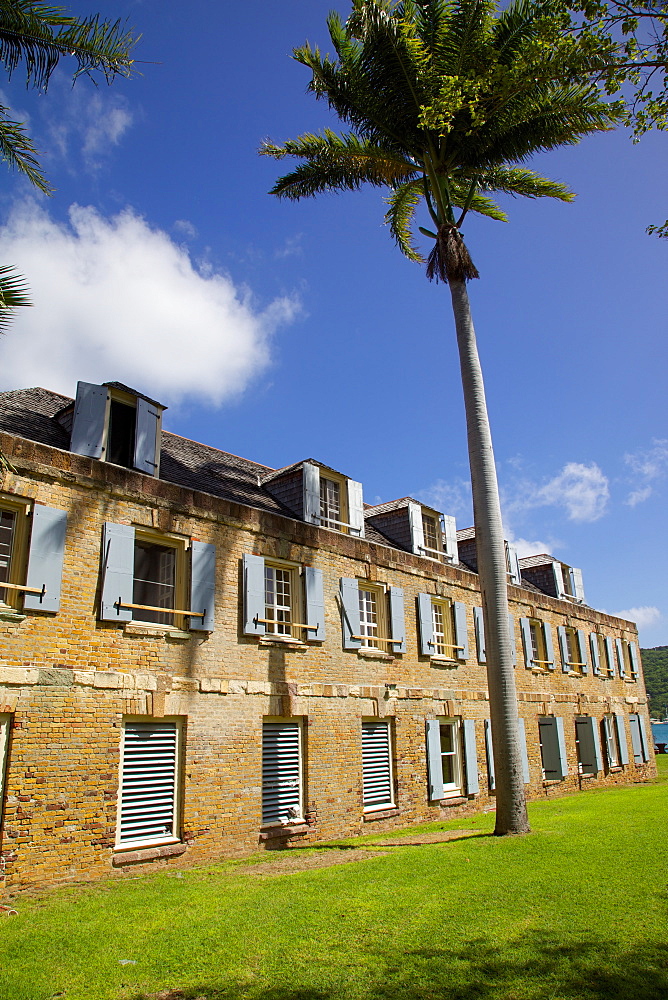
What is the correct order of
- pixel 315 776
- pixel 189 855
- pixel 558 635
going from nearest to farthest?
pixel 189 855 < pixel 315 776 < pixel 558 635

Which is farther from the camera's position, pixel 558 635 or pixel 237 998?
pixel 558 635

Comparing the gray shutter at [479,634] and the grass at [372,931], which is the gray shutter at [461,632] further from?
the grass at [372,931]

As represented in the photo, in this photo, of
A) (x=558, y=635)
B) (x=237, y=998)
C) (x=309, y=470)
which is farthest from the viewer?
(x=558, y=635)

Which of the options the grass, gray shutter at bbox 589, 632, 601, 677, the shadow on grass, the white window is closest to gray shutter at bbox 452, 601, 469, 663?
the grass

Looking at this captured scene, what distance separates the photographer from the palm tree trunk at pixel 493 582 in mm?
12367

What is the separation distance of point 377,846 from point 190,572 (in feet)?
19.6

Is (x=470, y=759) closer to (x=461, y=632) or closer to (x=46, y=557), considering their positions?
(x=461, y=632)

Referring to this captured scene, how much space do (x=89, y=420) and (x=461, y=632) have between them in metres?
12.1

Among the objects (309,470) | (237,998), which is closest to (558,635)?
(309,470)

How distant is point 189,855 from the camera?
37.4 ft

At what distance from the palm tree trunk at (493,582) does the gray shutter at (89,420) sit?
6948 millimetres

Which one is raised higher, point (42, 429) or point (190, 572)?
point (42, 429)

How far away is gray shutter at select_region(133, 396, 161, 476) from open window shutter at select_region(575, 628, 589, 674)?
770 inches

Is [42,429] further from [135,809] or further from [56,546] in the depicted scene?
[135,809]
